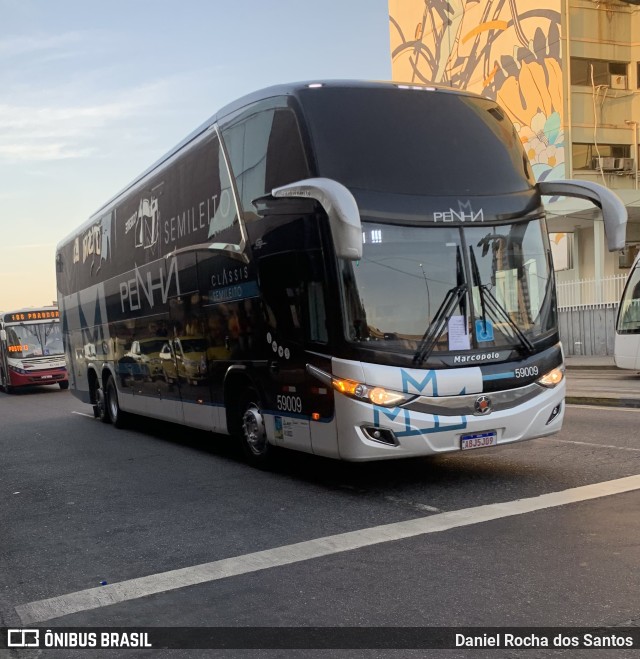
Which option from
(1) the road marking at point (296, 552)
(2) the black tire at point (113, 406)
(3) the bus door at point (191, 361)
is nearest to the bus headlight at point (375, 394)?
(1) the road marking at point (296, 552)

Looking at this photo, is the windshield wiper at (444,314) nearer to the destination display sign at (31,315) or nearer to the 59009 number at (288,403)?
the 59009 number at (288,403)

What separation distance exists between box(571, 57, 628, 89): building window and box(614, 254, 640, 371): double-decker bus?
18598 millimetres

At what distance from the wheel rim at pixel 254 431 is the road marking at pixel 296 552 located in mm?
2967

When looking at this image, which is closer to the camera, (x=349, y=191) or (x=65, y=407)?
(x=349, y=191)

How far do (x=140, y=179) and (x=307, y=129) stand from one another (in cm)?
636

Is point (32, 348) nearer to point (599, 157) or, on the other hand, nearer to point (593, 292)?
point (593, 292)

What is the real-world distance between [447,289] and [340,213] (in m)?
1.46

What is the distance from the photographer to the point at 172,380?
12.1 m

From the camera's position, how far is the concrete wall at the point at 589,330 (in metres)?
28.2

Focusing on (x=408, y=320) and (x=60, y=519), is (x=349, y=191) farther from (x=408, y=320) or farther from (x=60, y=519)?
(x=60, y=519)

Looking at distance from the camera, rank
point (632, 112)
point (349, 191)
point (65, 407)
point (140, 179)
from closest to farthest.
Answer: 1. point (349, 191)
2. point (140, 179)
3. point (65, 407)
4. point (632, 112)

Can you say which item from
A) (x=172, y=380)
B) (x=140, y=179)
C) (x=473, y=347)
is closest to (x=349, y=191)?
(x=473, y=347)

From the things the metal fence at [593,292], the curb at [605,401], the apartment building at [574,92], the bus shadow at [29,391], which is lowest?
the bus shadow at [29,391]

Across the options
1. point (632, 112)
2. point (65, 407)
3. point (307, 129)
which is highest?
point (632, 112)
